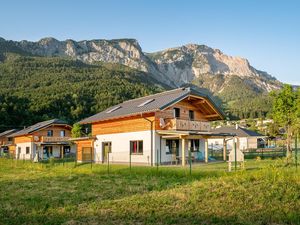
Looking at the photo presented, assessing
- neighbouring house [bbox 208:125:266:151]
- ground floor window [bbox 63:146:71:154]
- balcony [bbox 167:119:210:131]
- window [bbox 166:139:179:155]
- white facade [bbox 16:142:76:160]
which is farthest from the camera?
neighbouring house [bbox 208:125:266:151]

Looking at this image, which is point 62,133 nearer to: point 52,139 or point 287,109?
point 52,139

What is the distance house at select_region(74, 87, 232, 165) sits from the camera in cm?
2408

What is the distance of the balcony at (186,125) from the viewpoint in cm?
2455

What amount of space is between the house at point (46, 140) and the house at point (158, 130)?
16.9 metres

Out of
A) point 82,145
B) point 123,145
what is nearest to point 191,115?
point 123,145

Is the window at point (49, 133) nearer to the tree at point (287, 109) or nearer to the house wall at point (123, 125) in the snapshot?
the house wall at point (123, 125)

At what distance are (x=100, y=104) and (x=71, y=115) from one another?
664 cm

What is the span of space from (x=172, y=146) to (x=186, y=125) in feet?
6.54

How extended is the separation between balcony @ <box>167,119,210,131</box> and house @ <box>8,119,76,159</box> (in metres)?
23.6

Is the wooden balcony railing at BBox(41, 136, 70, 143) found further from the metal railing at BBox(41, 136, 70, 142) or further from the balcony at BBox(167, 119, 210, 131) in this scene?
the balcony at BBox(167, 119, 210, 131)

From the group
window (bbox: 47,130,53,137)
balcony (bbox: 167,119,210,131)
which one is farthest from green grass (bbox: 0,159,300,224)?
window (bbox: 47,130,53,137)

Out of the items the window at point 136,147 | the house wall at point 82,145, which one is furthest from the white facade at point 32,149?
the window at point 136,147

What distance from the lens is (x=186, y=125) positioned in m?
25.3

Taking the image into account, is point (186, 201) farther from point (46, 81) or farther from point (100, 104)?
point (46, 81)
